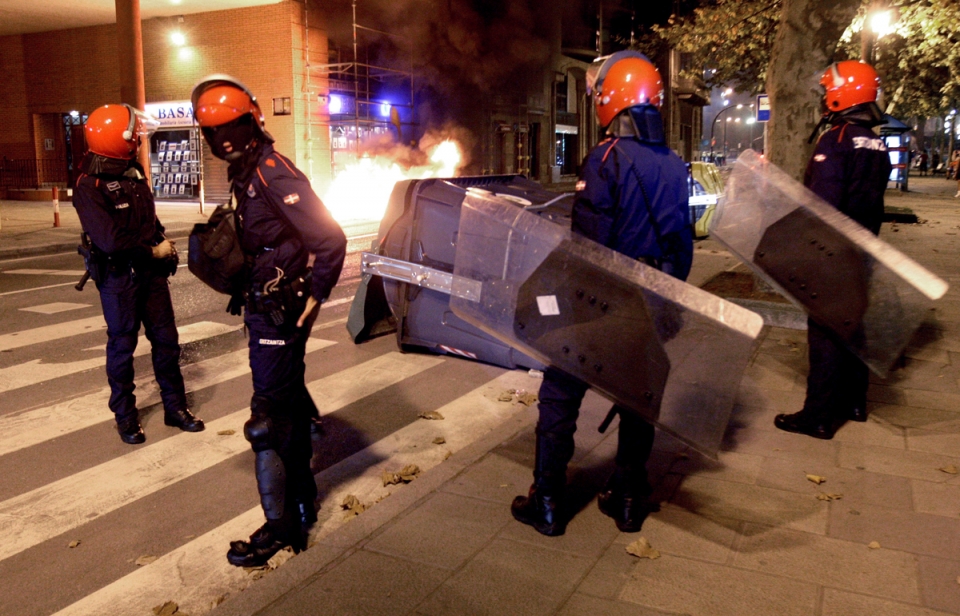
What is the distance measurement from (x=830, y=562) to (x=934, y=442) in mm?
1870

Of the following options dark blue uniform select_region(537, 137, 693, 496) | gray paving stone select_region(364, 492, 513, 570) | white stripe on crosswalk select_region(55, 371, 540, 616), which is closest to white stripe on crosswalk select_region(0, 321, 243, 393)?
white stripe on crosswalk select_region(55, 371, 540, 616)

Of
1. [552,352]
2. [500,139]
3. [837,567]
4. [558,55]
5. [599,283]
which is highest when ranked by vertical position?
[558,55]

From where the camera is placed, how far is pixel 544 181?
120 feet

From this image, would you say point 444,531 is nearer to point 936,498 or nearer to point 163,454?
point 163,454

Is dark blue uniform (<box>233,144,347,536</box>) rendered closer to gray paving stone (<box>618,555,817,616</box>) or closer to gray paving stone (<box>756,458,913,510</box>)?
gray paving stone (<box>618,555,817,616</box>)

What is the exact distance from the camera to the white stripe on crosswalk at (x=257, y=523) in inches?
130

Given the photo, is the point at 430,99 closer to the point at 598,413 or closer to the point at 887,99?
the point at 887,99

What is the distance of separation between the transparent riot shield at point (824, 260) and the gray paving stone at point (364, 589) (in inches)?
101

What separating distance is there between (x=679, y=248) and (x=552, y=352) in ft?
2.33

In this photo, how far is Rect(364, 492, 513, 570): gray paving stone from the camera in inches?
128

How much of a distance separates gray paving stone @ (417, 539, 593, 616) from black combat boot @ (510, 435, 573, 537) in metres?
0.14

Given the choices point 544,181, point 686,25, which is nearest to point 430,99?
point 544,181

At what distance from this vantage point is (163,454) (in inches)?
191

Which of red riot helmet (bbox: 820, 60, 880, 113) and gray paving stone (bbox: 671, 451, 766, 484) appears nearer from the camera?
gray paving stone (bbox: 671, 451, 766, 484)
